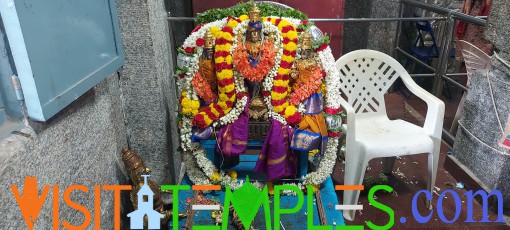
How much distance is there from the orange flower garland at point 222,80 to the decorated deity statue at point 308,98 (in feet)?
1.31

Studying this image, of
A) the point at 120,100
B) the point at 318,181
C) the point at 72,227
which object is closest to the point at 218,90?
the point at 120,100

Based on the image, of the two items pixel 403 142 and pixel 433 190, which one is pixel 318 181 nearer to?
pixel 403 142

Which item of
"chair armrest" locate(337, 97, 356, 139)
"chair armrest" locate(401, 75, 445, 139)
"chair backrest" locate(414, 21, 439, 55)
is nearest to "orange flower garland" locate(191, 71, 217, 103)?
"chair armrest" locate(337, 97, 356, 139)

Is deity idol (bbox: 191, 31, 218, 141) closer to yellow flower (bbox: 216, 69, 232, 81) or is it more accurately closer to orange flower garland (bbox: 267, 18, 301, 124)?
yellow flower (bbox: 216, 69, 232, 81)

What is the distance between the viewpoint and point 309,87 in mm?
2322

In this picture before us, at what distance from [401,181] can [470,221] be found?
65 cm

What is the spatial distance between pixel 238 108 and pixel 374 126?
125 centimetres

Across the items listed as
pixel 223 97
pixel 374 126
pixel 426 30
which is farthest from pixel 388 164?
pixel 426 30

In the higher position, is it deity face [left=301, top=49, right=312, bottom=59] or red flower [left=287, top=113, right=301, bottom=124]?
deity face [left=301, top=49, right=312, bottom=59]

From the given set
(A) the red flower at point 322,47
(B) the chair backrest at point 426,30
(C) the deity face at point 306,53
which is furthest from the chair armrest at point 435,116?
(B) the chair backrest at point 426,30

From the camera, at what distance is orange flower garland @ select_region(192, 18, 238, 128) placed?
2279mm

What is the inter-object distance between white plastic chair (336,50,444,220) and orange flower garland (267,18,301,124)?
1.73 ft

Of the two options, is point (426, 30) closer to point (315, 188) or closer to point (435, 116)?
point (435, 116)

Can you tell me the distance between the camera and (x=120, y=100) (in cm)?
254
